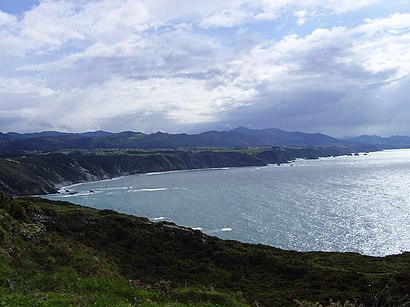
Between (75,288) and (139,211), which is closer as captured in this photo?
(75,288)

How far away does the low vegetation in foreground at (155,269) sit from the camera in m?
15.8

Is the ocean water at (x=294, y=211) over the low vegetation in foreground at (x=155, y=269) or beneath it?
beneath

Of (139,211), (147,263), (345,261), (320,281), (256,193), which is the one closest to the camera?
(320,281)

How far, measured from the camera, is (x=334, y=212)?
9356cm

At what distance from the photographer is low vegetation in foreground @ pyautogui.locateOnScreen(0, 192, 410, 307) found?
1584 centimetres

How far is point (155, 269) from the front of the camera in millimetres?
33875

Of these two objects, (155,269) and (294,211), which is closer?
(155,269)

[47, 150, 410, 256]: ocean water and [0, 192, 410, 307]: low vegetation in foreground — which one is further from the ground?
[0, 192, 410, 307]: low vegetation in foreground

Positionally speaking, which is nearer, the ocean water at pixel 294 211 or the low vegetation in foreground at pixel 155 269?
the low vegetation in foreground at pixel 155 269

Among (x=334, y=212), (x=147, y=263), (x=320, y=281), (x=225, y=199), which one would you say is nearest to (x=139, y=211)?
(x=225, y=199)

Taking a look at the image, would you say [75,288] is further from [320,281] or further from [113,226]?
[113,226]

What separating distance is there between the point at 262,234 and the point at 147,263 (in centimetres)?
4181

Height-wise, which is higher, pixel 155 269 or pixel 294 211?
pixel 155 269

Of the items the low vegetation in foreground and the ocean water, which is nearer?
the low vegetation in foreground
